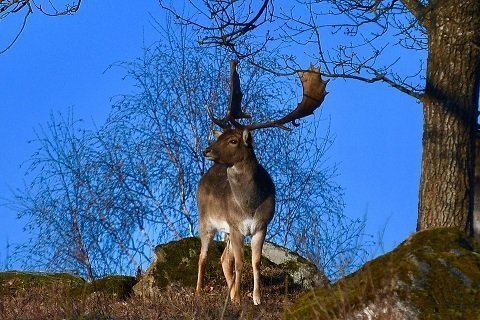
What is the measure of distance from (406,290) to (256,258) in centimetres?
580

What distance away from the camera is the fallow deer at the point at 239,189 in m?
10.7

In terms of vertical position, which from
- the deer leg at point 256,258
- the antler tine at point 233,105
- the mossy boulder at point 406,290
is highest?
the antler tine at point 233,105

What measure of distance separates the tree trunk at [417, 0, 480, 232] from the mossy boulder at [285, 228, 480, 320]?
551 cm

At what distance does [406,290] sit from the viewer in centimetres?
480

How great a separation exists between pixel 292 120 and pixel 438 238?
598 centimetres

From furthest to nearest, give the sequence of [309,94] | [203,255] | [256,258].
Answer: [203,255]
[309,94]
[256,258]

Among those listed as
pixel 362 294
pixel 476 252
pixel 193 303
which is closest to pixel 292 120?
pixel 193 303

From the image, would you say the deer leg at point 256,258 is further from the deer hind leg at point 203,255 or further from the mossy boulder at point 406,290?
the mossy boulder at point 406,290

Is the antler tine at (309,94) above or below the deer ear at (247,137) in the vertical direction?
above

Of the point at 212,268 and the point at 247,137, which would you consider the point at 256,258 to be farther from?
the point at 212,268

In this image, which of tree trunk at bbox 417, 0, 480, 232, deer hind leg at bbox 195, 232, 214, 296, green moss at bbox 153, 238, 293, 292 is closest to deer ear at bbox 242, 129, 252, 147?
deer hind leg at bbox 195, 232, 214, 296

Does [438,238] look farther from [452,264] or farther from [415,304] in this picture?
[415,304]

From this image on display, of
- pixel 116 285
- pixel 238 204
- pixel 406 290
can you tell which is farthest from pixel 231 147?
pixel 406 290

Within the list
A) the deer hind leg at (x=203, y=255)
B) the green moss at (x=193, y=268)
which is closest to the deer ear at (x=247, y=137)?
the deer hind leg at (x=203, y=255)
